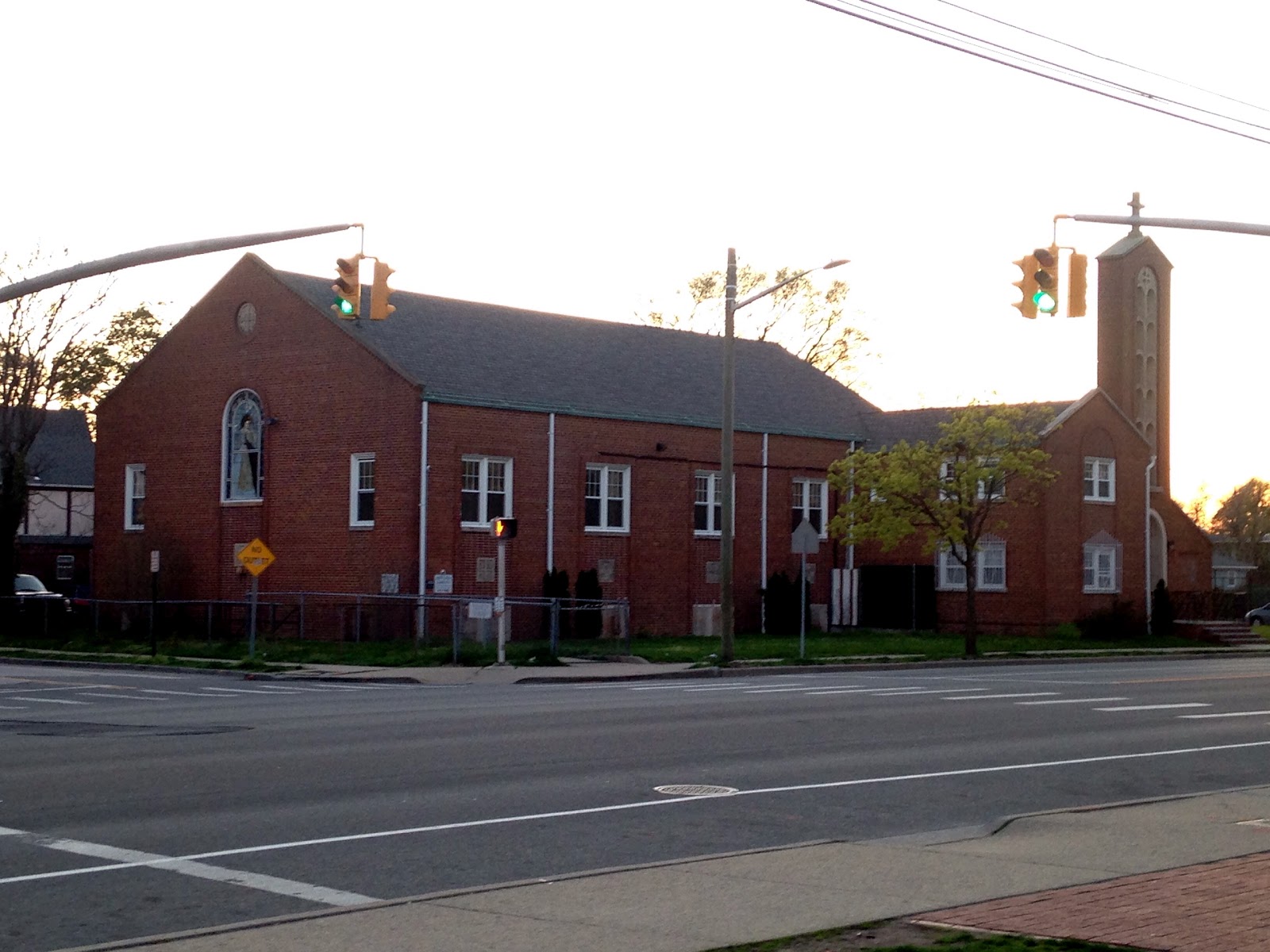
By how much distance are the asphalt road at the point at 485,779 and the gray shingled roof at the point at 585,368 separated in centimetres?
1810

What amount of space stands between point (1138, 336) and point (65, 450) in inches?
1887

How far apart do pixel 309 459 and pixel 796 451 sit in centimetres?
1568

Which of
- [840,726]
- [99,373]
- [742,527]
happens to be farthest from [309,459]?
[840,726]

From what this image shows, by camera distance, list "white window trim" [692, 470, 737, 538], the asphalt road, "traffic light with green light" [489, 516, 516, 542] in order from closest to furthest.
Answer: the asphalt road → "traffic light with green light" [489, 516, 516, 542] → "white window trim" [692, 470, 737, 538]

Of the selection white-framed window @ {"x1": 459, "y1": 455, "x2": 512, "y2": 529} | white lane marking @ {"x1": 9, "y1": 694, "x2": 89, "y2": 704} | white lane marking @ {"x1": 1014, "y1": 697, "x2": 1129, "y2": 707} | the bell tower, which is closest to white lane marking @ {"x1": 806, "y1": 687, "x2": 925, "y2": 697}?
white lane marking @ {"x1": 1014, "y1": 697, "x2": 1129, "y2": 707}

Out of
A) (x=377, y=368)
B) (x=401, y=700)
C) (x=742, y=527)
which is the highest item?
(x=377, y=368)

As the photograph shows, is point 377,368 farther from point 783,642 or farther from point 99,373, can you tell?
point 99,373

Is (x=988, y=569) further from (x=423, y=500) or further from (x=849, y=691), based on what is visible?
(x=849, y=691)

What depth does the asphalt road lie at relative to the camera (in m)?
9.49

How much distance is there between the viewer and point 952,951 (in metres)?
7.20

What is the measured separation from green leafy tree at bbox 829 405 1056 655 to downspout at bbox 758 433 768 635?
634 centimetres

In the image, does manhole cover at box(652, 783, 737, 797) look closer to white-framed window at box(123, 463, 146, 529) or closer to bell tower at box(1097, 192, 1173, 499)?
white-framed window at box(123, 463, 146, 529)

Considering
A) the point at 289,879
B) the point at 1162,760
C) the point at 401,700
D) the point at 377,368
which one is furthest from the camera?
the point at 377,368

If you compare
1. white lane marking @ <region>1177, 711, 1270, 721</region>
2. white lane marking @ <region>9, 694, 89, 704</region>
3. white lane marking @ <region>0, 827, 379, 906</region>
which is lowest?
white lane marking @ <region>9, 694, 89, 704</region>
